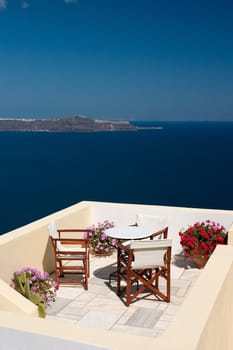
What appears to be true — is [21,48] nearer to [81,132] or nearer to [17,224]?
[17,224]

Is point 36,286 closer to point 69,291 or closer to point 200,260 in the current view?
point 69,291

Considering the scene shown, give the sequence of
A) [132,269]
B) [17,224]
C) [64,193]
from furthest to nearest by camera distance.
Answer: [64,193]
[17,224]
[132,269]

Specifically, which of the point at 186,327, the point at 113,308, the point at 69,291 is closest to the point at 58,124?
the point at 69,291

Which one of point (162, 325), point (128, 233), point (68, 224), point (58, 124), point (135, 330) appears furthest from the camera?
point (58, 124)

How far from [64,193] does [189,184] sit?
572 inches

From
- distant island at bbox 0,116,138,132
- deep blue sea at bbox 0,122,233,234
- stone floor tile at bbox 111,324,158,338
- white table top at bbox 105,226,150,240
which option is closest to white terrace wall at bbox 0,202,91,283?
white table top at bbox 105,226,150,240

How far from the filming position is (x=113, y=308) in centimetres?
469

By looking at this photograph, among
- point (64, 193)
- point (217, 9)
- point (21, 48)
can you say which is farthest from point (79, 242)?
point (217, 9)

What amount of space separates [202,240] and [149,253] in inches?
60.3

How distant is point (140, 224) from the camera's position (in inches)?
236

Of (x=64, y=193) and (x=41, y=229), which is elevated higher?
(x=41, y=229)

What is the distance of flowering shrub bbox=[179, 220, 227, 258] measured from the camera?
582 centimetres

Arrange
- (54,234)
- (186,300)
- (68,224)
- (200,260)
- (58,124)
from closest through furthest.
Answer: (186,300) < (54,234) < (200,260) < (68,224) < (58,124)

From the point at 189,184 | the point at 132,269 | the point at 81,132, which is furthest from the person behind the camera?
the point at 81,132
